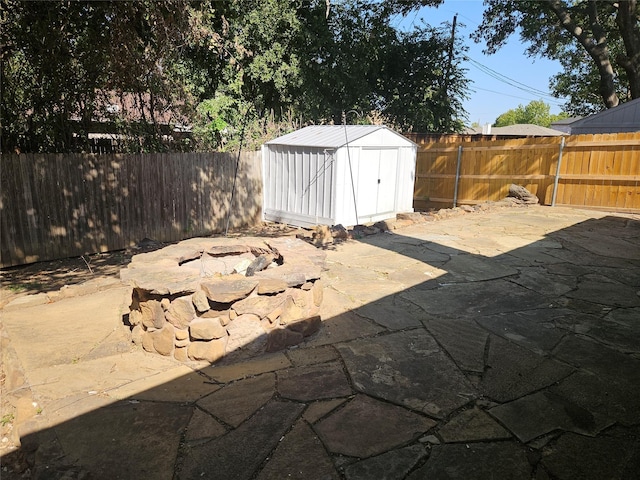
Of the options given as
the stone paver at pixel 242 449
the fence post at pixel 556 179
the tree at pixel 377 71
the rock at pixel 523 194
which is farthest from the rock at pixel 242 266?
the tree at pixel 377 71

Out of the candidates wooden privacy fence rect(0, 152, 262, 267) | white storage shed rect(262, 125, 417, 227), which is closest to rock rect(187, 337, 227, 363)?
wooden privacy fence rect(0, 152, 262, 267)

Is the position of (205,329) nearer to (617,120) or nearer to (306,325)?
(306,325)

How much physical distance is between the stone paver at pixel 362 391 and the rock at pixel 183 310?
10 cm

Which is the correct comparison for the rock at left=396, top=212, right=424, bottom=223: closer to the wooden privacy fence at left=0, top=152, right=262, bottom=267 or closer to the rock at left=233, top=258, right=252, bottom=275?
the wooden privacy fence at left=0, top=152, right=262, bottom=267

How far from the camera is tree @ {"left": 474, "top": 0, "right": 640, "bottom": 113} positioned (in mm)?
15267

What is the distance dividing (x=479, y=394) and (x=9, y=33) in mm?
7485

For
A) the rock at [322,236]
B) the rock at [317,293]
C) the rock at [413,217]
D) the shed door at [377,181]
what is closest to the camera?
the rock at [317,293]

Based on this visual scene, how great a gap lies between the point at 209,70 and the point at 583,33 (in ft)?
45.8

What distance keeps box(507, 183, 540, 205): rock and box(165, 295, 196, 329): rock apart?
988cm

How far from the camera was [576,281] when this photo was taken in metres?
4.91

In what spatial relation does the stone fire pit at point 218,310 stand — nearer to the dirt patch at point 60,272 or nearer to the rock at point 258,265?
the rock at point 258,265

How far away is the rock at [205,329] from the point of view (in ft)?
10.4

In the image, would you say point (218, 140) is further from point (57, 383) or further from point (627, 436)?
Answer: point (627, 436)

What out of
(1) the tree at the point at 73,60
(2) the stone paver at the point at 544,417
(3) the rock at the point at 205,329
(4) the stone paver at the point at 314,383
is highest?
(1) the tree at the point at 73,60
